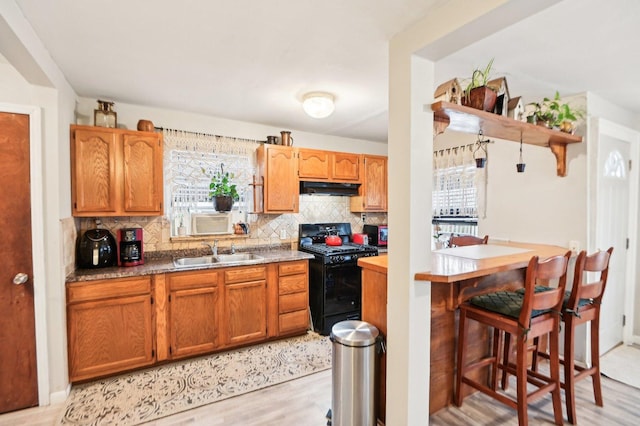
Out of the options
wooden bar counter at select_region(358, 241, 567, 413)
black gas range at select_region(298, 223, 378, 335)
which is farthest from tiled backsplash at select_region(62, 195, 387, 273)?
wooden bar counter at select_region(358, 241, 567, 413)

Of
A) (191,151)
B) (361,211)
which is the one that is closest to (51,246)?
(191,151)

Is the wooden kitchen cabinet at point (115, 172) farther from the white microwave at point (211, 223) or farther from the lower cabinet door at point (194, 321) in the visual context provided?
the lower cabinet door at point (194, 321)

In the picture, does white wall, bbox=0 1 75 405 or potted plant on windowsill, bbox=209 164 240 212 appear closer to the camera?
white wall, bbox=0 1 75 405

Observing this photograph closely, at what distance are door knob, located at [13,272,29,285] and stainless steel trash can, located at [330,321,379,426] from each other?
2.27 meters

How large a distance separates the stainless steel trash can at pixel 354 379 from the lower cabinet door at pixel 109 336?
1.79m

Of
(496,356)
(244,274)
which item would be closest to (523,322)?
(496,356)

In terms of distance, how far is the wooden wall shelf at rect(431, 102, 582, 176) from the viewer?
71.8 inches

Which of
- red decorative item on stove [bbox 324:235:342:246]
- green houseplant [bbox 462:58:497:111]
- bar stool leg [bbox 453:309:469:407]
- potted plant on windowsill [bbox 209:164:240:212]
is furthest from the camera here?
red decorative item on stove [bbox 324:235:342:246]

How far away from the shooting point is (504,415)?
84.2 inches

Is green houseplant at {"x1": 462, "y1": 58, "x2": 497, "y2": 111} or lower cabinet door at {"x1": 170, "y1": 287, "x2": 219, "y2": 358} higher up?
green houseplant at {"x1": 462, "y1": 58, "x2": 497, "y2": 111}

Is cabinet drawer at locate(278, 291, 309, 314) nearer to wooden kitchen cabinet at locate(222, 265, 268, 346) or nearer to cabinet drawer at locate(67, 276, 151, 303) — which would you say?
wooden kitchen cabinet at locate(222, 265, 268, 346)

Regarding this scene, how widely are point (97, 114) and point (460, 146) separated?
3.95 metres

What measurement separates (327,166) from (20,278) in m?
3.05

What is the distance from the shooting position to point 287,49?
79.8 inches
